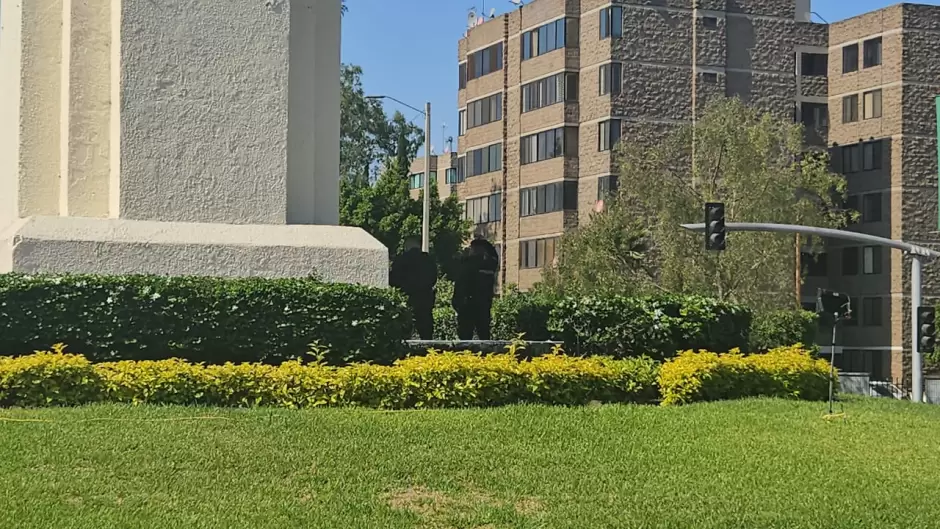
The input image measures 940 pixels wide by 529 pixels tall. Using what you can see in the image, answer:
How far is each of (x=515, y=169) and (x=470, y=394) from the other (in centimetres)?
3857

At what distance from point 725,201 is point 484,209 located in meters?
20.6

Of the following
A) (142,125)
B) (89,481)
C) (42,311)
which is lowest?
(89,481)

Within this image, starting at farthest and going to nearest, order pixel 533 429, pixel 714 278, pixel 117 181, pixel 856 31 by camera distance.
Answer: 1. pixel 856 31
2. pixel 714 278
3. pixel 117 181
4. pixel 533 429

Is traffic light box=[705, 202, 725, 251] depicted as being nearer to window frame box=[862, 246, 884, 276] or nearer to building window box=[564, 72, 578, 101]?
building window box=[564, 72, 578, 101]

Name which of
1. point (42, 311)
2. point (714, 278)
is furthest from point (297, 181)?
point (714, 278)

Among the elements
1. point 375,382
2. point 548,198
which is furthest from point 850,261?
point 375,382

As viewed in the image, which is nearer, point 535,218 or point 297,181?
point 297,181

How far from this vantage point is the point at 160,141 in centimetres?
1352

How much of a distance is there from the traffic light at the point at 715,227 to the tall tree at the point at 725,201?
8.53 m

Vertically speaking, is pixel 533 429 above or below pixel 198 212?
below

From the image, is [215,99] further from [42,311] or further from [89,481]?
[89,481]

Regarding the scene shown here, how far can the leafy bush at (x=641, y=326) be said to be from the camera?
1561 cm

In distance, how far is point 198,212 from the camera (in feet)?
45.0

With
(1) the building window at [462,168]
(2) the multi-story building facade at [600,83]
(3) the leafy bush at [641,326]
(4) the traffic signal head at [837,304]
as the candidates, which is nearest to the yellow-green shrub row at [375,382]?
(3) the leafy bush at [641,326]
